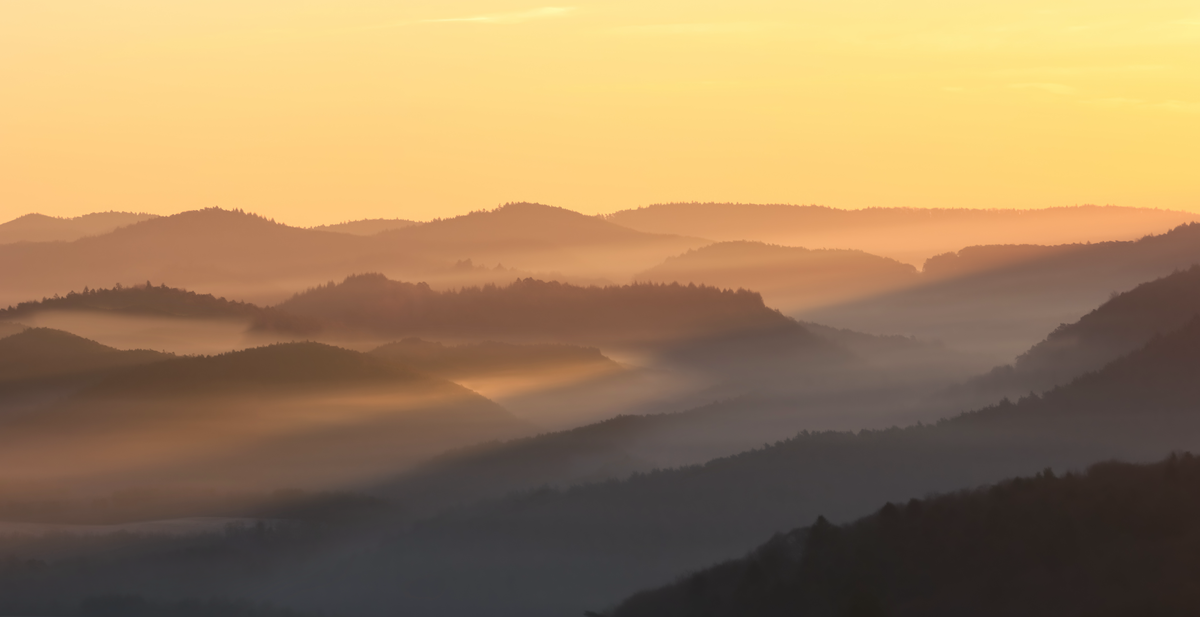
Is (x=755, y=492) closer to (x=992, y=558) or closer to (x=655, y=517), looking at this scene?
(x=655, y=517)

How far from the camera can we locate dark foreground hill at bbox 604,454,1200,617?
47594 mm

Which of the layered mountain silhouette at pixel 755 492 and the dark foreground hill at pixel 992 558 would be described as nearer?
the dark foreground hill at pixel 992 558

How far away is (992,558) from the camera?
53.5m

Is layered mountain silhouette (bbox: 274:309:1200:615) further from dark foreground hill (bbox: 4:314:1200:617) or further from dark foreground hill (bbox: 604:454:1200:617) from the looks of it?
dark foreground hill (bbox: 604:454:1200:617)

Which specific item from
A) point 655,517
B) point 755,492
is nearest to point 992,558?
point 655,517

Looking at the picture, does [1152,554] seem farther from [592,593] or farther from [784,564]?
[592,593]

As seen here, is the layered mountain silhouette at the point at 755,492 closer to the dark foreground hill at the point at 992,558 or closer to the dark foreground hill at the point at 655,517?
the dark foreground hill at the point at 655,517

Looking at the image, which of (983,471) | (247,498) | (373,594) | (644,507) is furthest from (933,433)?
(247,498)

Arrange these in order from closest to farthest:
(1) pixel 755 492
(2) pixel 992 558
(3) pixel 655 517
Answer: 1. (2) pixel 992 558
2. (3) pixel 655 517
3. (1) pixel 755 492

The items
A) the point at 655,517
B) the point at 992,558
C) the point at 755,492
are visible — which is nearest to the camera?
the point at 992,558

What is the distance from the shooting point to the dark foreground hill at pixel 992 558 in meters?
47.6

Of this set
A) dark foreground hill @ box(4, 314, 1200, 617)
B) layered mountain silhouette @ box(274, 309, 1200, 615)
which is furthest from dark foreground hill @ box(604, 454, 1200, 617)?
dark foreground hill @ box(4, 314, 1200, 617)

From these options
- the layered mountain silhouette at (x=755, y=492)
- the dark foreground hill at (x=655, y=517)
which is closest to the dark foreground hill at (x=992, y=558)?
the layered mountain silhouette at (x=755, y=492)

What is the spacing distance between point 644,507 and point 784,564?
313 ft
